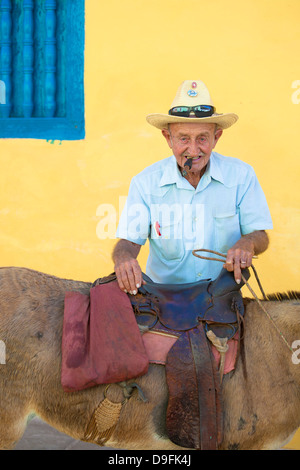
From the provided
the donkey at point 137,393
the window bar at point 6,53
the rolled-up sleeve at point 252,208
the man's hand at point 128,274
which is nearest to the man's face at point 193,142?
the rolled-up sleeve at point 252,208

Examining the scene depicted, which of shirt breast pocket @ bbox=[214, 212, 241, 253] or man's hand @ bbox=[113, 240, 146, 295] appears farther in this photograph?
shirt breast pocket @ bbox=[214, 212, 241, 253]

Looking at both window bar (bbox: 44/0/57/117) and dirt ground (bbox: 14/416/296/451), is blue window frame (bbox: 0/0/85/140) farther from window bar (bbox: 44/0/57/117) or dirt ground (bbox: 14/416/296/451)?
dirt ground (bbox: 14/416/296/451)

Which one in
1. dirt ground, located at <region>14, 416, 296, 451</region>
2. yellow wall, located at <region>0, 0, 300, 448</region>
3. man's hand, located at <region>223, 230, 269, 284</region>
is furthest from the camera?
yellow wall, located at <region>0, 0, 300, 448</region>

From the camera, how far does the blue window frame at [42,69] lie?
4656mm

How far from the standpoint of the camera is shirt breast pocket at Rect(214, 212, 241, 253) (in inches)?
120

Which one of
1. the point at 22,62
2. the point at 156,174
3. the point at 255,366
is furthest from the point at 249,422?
the point at 22,62

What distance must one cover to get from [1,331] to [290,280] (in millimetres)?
2598

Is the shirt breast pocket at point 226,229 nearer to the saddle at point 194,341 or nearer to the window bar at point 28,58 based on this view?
the saddle at point 194,341

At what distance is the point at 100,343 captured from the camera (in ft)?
8.50

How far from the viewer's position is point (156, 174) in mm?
3186

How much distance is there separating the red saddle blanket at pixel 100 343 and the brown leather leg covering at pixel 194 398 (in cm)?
16

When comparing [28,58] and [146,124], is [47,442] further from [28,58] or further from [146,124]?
[28,58]

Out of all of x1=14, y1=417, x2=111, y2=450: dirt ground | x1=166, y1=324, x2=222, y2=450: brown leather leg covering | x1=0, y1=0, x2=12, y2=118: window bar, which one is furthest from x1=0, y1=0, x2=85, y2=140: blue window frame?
x1=166, y1=324, x2=222, y2=450: brown leather leg covering

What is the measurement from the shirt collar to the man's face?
2.3 inches
